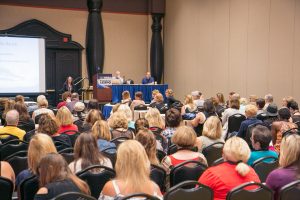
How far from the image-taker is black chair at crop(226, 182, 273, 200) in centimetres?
260

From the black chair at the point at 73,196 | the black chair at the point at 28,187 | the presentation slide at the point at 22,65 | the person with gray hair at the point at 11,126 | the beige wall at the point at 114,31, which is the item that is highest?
the beige wall at the point at 114,31

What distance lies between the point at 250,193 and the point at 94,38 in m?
13.4

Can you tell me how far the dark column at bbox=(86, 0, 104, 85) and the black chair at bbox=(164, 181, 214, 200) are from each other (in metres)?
13.2

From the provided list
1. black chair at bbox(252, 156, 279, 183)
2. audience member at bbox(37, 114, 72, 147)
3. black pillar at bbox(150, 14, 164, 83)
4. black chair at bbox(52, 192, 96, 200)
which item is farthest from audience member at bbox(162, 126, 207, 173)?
black pillar at bbox(150, 14, 164, 83)

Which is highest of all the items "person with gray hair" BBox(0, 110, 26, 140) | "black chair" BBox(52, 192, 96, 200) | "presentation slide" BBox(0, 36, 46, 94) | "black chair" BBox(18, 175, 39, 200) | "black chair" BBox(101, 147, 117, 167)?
"presentation slide" BBox(0, 36, 46, 94)

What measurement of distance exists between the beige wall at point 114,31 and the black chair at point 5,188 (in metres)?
13.3

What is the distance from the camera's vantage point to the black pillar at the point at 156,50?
1700 centimetres

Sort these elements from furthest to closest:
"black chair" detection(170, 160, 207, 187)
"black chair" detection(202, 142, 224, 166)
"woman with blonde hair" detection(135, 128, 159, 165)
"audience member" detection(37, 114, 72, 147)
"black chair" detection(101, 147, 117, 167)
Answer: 1. "audience member" detection(37, 114, 72, 147)
2. "black chair" detection(202, 142, 224, 166)
3. "black chair" detection(101, 147, 117, 167)
4. "woman with blonde hair" detection(135, 128, 159, 165)
5. "black chair" detection(170, 160, 207, 187)

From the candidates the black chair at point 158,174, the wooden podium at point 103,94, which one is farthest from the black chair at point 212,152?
the wooden podium at point 103,94

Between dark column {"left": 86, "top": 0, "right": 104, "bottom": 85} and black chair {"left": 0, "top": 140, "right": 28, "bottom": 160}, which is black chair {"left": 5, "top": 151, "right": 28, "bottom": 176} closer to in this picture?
black chair {"left": 0, "top": 140, "right": 28, "bottom": 160}

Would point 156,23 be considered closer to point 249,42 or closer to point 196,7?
point 196,7

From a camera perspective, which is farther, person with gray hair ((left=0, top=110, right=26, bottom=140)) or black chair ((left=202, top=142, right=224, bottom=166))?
person with gray hair ((left=0, top=110, right=26, bottom=140))

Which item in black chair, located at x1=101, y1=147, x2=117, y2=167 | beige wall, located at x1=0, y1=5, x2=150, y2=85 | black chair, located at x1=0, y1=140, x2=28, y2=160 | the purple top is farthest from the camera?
beige wall, located at x1=0, y1=5, x2=150, y2=85

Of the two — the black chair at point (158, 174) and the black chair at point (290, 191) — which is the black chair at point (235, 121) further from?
the black chair at point (290, 191)
